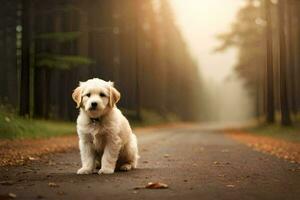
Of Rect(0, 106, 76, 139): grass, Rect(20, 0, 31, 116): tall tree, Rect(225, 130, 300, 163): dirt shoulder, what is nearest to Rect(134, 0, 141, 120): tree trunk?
Rect(20, 0, 31, 116): tall tree

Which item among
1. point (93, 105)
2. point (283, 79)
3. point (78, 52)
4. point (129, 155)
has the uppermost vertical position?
point (78, 52)

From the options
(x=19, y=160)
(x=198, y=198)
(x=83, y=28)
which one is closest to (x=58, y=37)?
(x=83, y=28)

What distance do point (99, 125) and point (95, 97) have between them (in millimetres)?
526

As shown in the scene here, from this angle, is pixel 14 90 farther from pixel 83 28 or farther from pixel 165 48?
pixel 165 48

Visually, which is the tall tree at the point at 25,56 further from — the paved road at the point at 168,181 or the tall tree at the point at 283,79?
the paved road at the point at 168,181

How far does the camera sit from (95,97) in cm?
861

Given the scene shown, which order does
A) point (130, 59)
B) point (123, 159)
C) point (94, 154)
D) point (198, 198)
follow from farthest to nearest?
point (130, 59) < point (123, 159) < point (94, 154) < point (198, 198)

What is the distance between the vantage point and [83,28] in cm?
3356

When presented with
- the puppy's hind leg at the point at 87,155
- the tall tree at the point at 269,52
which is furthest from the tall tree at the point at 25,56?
the puppy's hind leg at the point at 87,155

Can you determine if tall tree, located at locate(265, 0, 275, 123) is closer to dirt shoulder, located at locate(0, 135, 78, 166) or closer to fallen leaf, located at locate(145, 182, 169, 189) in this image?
dirt shoulder, located at locate(0, 135, 78, 166)

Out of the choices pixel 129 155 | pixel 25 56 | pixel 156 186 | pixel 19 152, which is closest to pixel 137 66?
pixel 25 56

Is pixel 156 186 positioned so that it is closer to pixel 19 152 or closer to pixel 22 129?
pixel 19 152

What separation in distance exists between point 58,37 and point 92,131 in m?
18.8

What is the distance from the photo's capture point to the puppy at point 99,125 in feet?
28.6
